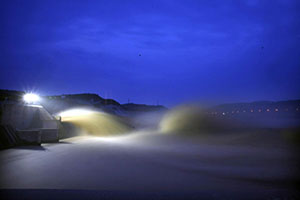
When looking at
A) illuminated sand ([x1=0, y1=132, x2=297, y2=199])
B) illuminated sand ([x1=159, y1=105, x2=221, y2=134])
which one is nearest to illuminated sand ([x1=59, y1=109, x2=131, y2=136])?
illuminated sand ([x1=159, y1=105, x2=221, y2=134])

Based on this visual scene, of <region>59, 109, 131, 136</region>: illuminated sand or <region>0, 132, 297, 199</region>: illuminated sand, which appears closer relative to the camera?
<region>0, 132, 297, 199</region>: illuminated sand

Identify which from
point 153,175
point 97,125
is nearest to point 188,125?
point 97,125

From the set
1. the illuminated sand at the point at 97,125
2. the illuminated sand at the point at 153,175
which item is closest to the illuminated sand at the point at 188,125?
the illuminated sand at the point at 97,125

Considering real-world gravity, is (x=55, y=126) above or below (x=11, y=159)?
above

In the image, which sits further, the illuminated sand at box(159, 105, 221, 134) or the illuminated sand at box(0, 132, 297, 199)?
the illuminated sand at box(159, 105, 221, 134)

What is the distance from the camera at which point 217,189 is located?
6160 mm

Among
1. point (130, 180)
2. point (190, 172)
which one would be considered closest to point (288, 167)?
point (190, 172)

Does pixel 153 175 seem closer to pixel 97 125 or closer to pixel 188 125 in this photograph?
pixel 97 125

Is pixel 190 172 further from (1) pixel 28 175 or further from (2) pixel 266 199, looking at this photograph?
(1) pixel 28 175

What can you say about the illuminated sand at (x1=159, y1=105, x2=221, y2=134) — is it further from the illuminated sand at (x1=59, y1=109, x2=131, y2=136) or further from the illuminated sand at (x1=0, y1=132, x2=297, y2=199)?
the illuminated sand at (x1=0, y1=132, x2=297, y2=199)

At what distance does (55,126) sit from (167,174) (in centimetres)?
1397

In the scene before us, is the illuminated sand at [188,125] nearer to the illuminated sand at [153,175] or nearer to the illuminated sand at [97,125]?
the illuminated sand at [97,125]

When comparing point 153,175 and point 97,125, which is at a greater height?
point 97,125

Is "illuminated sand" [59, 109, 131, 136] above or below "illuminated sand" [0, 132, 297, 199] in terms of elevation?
above
